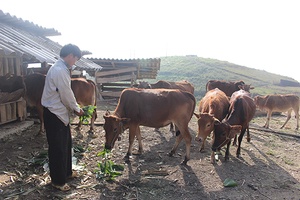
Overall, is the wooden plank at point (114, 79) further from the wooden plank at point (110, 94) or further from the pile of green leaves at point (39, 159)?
the pile of green leaves at point (39, 159)

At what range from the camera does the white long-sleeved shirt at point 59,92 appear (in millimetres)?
4203

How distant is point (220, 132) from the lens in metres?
5.94

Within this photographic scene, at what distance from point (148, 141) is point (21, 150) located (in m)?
3.62

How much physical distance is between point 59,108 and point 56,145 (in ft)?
2.21

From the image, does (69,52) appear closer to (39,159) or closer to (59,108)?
(59,108)

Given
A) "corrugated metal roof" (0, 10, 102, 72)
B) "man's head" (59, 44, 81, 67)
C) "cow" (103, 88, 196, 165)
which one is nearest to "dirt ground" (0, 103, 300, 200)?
"cow" (103, 88, 196, 165)

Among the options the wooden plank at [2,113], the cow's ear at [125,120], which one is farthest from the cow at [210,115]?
the wooden plank at [2,113]

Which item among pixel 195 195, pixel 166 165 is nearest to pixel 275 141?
pixel 166 165

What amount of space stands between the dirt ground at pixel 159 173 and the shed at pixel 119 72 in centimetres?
913

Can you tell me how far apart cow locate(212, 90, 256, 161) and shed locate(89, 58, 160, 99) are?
417 inches

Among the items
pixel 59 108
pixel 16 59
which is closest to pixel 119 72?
pixel 16 59

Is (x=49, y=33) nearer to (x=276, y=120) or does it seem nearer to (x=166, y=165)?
(x=166, y=165)

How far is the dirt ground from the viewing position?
4738mm

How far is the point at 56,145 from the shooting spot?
446 cm
